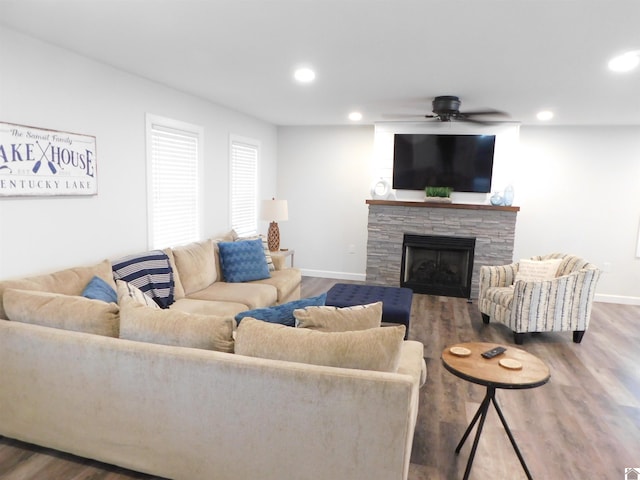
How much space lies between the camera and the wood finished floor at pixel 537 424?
89.1 inches

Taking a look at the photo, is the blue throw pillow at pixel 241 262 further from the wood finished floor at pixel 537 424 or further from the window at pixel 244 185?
the wood finished floor at pixel 537 424

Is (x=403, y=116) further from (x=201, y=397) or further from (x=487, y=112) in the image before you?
(x=201, y=397)

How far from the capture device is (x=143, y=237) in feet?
12.9

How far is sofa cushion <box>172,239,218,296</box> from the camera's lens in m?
3.96

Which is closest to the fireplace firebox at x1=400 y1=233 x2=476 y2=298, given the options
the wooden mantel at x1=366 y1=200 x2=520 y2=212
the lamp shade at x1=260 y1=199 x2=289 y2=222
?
the wooden mantel at x1=366 y1=200 x2=520 y2=212

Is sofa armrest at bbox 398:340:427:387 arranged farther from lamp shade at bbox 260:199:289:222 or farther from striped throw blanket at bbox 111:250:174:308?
lamp shade at bbox 260:199:289:222

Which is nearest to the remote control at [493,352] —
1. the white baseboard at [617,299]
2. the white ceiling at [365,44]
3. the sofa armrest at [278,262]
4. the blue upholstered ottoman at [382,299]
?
the blue upholstered ottoman at [382,299]

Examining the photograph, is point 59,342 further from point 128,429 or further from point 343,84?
point 343,84

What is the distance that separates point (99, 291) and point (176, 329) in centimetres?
100

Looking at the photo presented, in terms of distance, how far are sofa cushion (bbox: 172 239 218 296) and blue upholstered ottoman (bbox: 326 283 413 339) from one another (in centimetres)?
122

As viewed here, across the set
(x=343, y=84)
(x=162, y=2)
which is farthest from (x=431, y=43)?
(x=162, y=2)

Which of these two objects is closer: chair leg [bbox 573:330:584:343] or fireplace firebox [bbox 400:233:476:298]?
chair leg [bbox 573:330:584:343]

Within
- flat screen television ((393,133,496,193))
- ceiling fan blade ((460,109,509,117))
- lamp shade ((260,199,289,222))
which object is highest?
ceiling fan blade ((460,109,509,117))

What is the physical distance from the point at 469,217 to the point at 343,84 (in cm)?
304
